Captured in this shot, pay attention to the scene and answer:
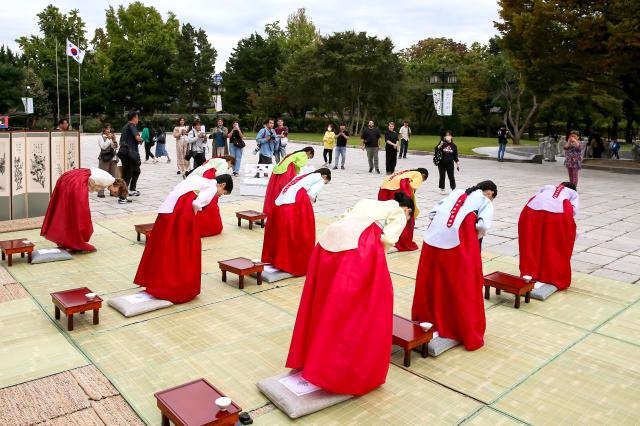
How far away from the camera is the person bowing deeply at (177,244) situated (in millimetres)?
5812

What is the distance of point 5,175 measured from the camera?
10.1m

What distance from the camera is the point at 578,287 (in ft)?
22.4

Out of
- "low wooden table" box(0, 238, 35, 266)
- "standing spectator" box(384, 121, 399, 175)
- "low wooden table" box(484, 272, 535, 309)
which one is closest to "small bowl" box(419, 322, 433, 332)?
"low wooden table" box(484, 272, 535, 309)

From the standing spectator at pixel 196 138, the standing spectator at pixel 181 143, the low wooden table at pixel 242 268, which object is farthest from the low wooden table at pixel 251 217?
the standing spectator at pixel 181 143

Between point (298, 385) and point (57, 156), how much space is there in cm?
871

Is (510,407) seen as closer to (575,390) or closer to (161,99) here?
(575,390)

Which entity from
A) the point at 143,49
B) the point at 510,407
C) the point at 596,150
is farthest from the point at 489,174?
the point at 143,49

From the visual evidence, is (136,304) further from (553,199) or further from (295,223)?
(553,199)

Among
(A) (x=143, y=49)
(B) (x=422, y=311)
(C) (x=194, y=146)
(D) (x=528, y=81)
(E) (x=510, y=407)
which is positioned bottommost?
(E) (x=510, y=407)

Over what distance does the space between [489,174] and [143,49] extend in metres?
43.5

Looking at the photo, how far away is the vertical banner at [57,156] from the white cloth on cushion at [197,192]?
6069mm

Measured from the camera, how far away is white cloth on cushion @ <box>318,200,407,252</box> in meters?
3.96

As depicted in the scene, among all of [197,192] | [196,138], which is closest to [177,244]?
[197,192]

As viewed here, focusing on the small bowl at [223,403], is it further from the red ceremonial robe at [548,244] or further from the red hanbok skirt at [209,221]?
the red hanbok skirt at [209,221]
